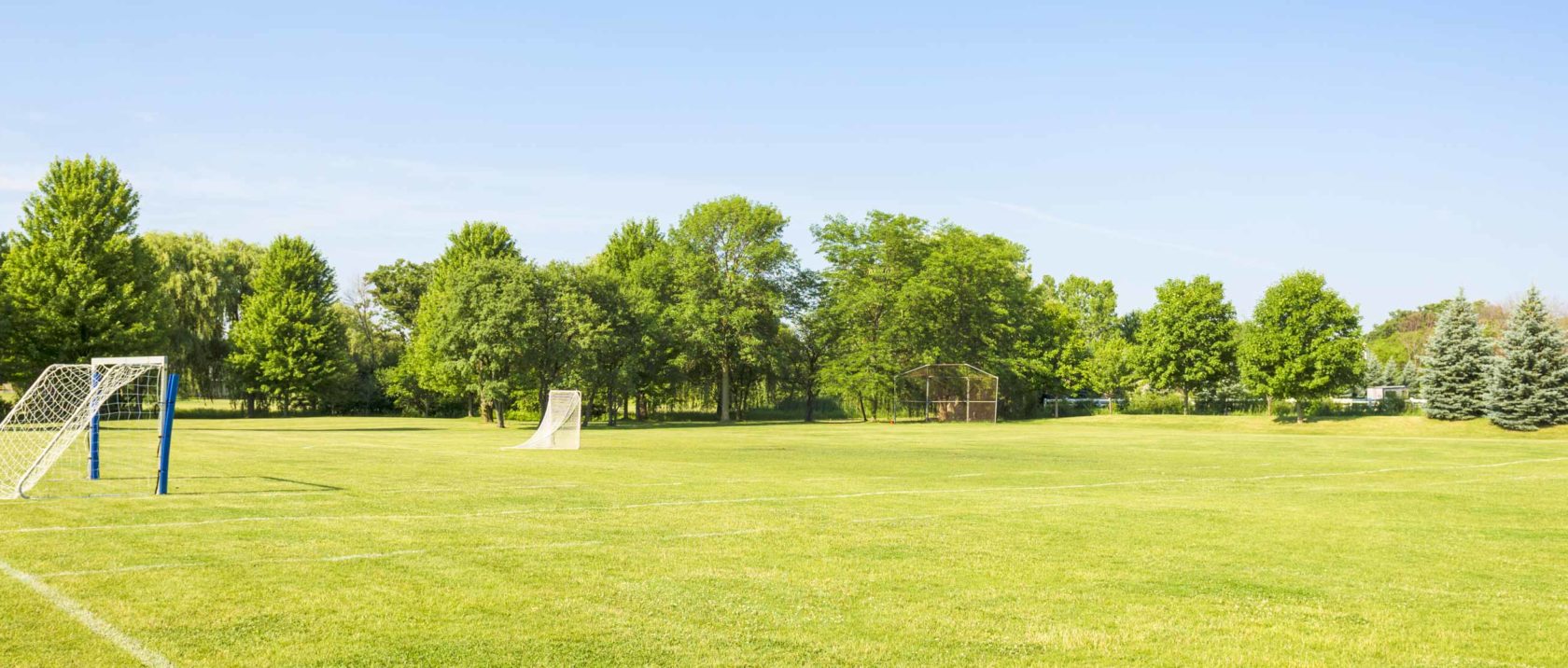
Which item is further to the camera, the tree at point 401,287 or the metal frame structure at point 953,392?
the tree at point 401,287

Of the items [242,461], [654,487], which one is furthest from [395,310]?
[654,487]

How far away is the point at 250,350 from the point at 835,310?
40.5 m

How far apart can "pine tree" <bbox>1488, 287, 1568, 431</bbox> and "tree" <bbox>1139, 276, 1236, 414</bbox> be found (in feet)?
64.1

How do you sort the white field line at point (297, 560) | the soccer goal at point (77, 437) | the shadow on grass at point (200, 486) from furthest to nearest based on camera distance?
the soccer goal at point (77, 437) → the shadow on grass at point (200, 486) → the white field line at point (297, 560)

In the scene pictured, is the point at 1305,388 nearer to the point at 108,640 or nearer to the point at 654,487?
the point at 654,487

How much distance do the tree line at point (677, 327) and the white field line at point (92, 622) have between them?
146ft

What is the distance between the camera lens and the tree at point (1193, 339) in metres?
69.9

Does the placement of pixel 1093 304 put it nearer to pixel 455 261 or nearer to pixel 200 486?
pixel 455 261

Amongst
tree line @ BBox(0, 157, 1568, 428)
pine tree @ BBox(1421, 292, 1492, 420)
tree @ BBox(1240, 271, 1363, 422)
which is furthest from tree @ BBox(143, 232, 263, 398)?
pine tree @ BBox(1421, 292, 1492, 420)

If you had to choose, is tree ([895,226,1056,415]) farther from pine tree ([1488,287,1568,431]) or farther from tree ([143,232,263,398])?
tree ([143,232,263,398])

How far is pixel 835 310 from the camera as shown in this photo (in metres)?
71.9

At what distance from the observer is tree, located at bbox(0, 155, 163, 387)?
46562mm

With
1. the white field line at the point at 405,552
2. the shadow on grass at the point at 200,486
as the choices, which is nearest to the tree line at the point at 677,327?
the shadow on grass at the point at 200,486

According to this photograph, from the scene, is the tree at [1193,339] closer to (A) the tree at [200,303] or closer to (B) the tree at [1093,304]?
(B) the tree at [1093,304]
